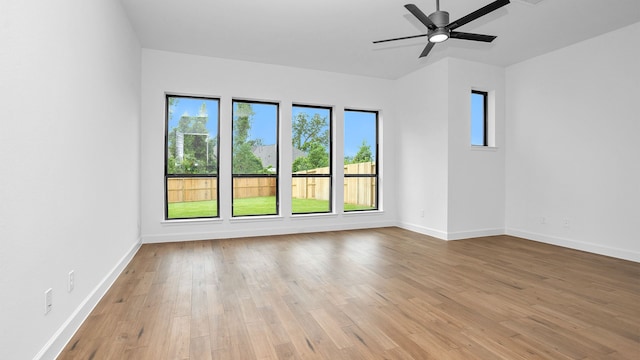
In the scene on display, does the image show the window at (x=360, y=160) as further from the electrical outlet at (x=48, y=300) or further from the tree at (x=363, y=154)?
the electrical outlet at (x=48, y=300)

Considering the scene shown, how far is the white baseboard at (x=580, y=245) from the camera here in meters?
4.10

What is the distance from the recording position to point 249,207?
18.6 ft

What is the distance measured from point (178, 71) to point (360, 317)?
4624mm

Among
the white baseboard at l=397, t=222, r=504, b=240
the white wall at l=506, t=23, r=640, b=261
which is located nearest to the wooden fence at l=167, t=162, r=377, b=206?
the white baseboard at l=397, t=222, r=504, b=240

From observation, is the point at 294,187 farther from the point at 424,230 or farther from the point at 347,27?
the point at 347,27

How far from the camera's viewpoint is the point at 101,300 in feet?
8.95

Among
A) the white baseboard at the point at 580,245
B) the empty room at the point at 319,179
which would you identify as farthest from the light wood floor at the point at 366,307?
the white baseboard at the point at 580,245

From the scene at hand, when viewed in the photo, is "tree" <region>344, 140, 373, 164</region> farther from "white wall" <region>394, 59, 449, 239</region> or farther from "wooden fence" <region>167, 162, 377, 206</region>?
"white wall" <region>394, 59, 449, 239</region>

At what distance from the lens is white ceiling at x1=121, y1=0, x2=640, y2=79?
3.64 meters

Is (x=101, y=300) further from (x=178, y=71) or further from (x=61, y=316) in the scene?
(x=178, y=71)

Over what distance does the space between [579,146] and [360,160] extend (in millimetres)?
3512

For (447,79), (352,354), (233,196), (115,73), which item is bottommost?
(352,354)

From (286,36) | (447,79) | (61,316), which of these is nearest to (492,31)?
(447,79)

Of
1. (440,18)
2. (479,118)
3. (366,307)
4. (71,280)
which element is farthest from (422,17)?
(71,280)
